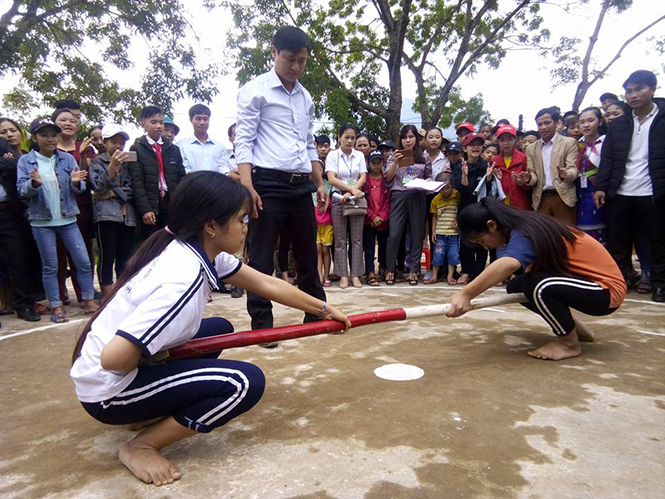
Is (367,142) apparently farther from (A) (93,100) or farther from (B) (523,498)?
(A) (93,100)

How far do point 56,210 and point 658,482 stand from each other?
4565 mm

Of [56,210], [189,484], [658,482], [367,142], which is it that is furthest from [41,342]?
[367,142]

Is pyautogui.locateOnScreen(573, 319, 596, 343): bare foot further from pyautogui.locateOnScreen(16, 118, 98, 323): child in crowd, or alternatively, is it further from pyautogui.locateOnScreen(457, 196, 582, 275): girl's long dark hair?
pyautogui.locateOnScreen(16, 118, 98, 323): child in crowd

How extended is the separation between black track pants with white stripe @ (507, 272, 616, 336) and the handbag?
9.61ft

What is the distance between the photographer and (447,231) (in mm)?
5668

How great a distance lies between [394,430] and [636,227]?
4.16 meters

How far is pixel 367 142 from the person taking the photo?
6285mm

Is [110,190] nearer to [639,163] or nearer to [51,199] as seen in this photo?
[51,199]

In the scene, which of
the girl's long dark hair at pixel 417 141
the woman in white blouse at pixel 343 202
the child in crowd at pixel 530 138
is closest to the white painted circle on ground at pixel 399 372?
the woman in white blouse at pixel 343 202

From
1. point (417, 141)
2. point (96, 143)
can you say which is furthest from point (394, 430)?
point (417, 141)

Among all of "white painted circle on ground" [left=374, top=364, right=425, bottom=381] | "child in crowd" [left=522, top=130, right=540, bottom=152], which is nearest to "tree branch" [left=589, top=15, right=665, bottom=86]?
"child in crowd" [left=522, top=130, right=540, bottom=152]

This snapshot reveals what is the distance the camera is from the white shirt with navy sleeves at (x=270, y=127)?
316 centimetres

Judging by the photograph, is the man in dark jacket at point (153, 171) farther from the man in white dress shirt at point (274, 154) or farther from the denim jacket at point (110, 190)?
the man in white dress shirt at point (274, 154)

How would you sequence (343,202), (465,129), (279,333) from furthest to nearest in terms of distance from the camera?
(465,129) → (343,202) → (279,333)
